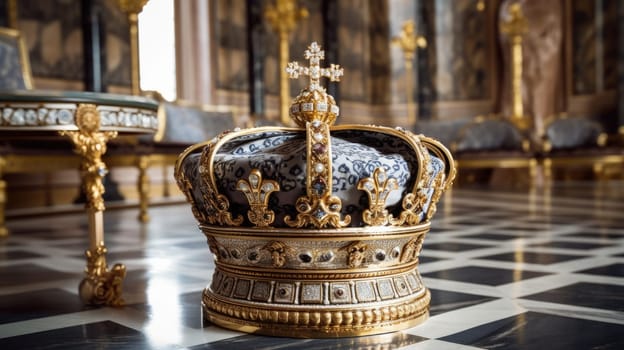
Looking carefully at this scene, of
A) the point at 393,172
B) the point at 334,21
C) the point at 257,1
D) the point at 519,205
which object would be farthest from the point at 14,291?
the point at 334,21

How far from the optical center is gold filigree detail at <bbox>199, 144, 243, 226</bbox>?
212cm

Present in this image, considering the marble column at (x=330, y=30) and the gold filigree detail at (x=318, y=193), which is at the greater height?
the marble column at (x=330, y=30)

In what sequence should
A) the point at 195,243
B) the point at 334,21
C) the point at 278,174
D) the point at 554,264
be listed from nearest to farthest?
1. the point at 278,174
2. the point at 554,264
3. the point at 195,243
4. the point at 334,21

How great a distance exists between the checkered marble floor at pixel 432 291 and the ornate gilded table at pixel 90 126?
12cm

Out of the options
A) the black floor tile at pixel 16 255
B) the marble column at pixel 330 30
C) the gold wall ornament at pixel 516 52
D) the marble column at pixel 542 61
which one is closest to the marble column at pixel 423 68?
the marble column at pixel 542 61

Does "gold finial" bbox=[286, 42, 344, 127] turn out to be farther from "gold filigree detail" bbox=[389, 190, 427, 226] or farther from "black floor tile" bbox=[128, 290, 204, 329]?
"black floor tile" bbox=[128, 290, 204, 329]

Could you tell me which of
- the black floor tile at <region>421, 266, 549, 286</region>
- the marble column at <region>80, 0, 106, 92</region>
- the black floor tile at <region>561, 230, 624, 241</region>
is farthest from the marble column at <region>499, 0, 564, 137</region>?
the black floor tile at <region>421, 266, 549, 286</region>

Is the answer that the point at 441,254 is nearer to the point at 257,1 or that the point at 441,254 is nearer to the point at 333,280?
the point at 333,280

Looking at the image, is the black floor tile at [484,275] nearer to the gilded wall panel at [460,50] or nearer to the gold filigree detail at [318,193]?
the gold filigree detail at [318,193]

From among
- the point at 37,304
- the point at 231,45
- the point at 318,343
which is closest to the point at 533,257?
the point at 318,343

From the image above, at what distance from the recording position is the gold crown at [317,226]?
6.61 ft

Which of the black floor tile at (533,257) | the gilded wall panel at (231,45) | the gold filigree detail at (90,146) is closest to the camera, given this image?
the gold filigree detail at (90,146)

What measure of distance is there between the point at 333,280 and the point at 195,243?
104 inches

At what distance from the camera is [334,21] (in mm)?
14141
